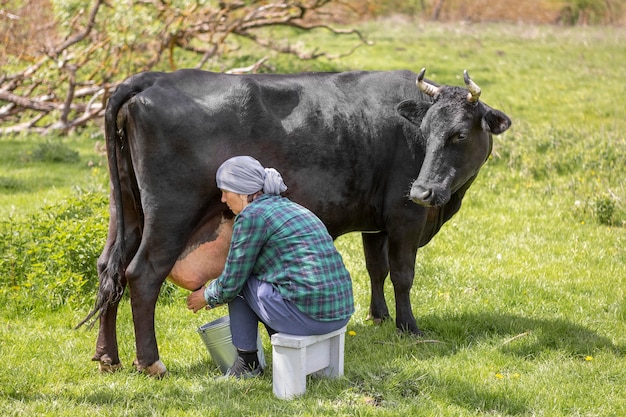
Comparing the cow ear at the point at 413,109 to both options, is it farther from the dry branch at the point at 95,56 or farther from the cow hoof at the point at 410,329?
the dry branch at the point at 95,56

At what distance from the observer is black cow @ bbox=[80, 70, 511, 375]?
17.4ft

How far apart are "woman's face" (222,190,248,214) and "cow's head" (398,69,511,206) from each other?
132 cm

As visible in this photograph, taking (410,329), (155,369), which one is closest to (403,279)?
(410,329)

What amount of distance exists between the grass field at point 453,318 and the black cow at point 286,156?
511mm

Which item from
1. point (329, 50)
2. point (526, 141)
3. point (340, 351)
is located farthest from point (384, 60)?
point (340, 351)

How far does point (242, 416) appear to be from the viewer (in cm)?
452

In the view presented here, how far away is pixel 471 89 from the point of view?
5.79 m

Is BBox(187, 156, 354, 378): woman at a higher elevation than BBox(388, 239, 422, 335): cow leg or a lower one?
higher

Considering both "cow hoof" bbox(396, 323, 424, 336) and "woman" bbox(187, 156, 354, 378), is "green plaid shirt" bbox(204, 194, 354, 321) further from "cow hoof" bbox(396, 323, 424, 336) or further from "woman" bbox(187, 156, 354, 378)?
"cow hoof" bbox(396, 323, 424, 336)

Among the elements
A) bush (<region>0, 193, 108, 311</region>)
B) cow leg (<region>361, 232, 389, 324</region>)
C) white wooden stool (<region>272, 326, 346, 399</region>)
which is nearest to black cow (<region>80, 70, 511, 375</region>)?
cow leg (<region>361, 232, 389, 324</region>)

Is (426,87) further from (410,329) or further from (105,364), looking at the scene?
(105,364)

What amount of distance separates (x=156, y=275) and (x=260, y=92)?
1.49 m

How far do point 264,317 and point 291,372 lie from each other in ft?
1.27

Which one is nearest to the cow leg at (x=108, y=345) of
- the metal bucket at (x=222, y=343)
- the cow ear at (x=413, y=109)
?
the metal bucket at (x=222, y=343)
